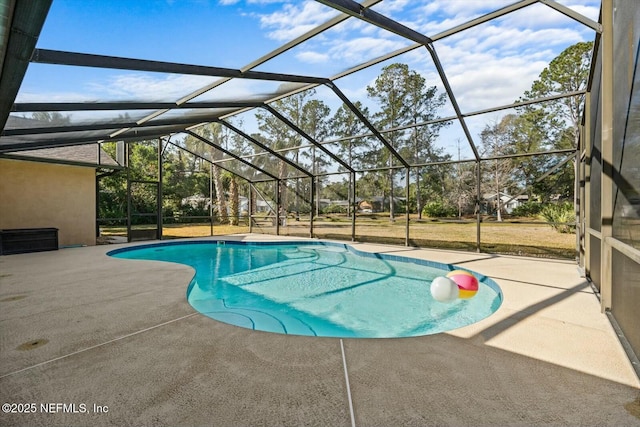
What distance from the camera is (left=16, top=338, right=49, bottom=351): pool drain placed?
246 cm

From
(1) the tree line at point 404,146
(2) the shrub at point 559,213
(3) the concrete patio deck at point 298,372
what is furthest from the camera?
(2) the shrub at point 559,213

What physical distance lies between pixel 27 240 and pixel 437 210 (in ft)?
39.9

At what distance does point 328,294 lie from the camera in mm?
5555

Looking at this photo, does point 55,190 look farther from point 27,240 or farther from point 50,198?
point 27,240

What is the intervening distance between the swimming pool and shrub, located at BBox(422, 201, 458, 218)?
356cm

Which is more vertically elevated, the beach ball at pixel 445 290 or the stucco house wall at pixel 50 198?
the stucco house wall at pixel 50 198

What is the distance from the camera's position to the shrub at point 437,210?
1092cm

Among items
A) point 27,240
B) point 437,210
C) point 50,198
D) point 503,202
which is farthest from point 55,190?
point 503,202

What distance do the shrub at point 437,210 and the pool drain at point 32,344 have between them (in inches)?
411

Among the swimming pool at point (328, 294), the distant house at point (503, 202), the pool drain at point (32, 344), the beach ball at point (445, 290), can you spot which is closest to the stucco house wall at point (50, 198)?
the swimming pool at point (328, 294)

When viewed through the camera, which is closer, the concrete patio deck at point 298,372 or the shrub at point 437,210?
the concrete patio deck at point 298,372

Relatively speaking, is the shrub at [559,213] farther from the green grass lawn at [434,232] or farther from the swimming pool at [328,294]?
the swimming pool at [328,294]

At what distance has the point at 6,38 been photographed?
2031mm

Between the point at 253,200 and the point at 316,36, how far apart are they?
32.6 feet
